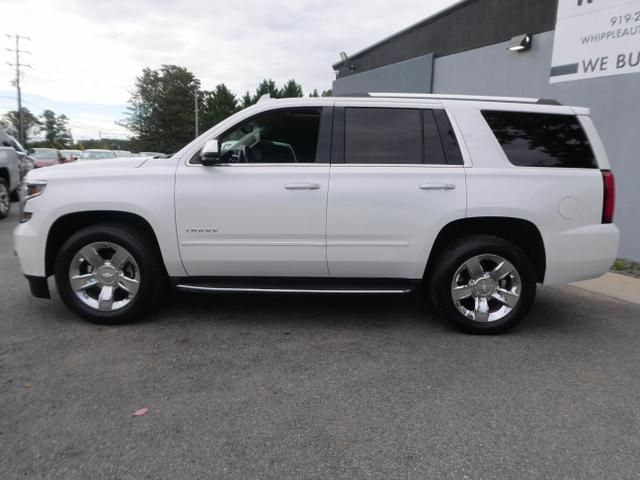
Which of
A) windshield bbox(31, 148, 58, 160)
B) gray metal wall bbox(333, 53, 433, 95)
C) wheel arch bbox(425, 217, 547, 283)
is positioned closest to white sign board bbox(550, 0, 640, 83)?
wheel arch bbox(425, 217, 547, 283)

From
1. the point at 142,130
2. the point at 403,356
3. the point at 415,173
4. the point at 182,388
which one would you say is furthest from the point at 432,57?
the point at 142,130

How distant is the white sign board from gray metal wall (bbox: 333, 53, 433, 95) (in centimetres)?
447

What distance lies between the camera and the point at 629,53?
6.72 m

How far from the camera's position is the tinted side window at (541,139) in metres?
4.02

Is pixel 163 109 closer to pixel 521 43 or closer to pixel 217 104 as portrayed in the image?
pixel 217 104

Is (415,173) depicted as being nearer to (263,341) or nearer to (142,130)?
(263,341)

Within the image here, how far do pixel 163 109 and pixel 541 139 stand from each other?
259 feet

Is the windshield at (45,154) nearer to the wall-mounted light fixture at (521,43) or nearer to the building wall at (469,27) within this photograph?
the building wall at (469,27)

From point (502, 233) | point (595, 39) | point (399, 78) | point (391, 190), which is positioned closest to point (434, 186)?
point (391, 190)

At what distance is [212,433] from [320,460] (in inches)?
24.1

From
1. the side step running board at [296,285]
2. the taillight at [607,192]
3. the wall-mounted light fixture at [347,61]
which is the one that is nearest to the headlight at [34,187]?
the side step running board at [296,285]

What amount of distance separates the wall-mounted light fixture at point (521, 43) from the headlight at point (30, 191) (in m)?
7.88

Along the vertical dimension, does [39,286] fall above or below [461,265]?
below

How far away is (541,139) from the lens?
4.06 m
